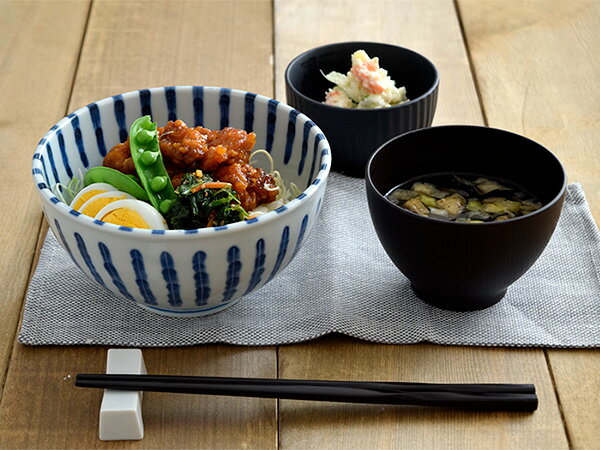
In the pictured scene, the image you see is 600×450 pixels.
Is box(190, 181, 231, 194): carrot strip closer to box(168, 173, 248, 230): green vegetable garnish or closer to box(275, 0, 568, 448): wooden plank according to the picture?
box(168, 173, 248, 230): green vegetable garnish

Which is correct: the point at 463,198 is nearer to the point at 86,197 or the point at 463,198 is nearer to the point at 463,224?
the point at 463,224

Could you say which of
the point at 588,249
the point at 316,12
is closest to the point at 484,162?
the point at 588,249

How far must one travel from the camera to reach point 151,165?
51.5 inches

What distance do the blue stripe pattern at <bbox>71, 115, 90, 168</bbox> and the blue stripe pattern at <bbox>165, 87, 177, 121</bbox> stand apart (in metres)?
0.16

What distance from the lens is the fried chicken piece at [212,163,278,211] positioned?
131cm

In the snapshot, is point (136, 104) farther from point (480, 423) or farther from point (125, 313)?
point (480, 423)

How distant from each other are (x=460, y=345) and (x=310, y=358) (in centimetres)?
22

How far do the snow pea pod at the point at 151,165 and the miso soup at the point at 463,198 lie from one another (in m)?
0.36

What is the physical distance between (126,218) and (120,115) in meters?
0.29

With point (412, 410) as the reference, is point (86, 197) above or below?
above

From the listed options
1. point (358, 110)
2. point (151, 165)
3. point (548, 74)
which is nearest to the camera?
point (151, 165)

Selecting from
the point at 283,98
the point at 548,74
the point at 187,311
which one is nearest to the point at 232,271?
the point at 187,311

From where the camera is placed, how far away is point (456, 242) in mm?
1193

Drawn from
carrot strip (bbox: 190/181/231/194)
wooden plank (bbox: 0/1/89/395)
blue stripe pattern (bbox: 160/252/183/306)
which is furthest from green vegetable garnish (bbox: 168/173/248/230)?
wooden plank (bbox: 0/1/89/395)
